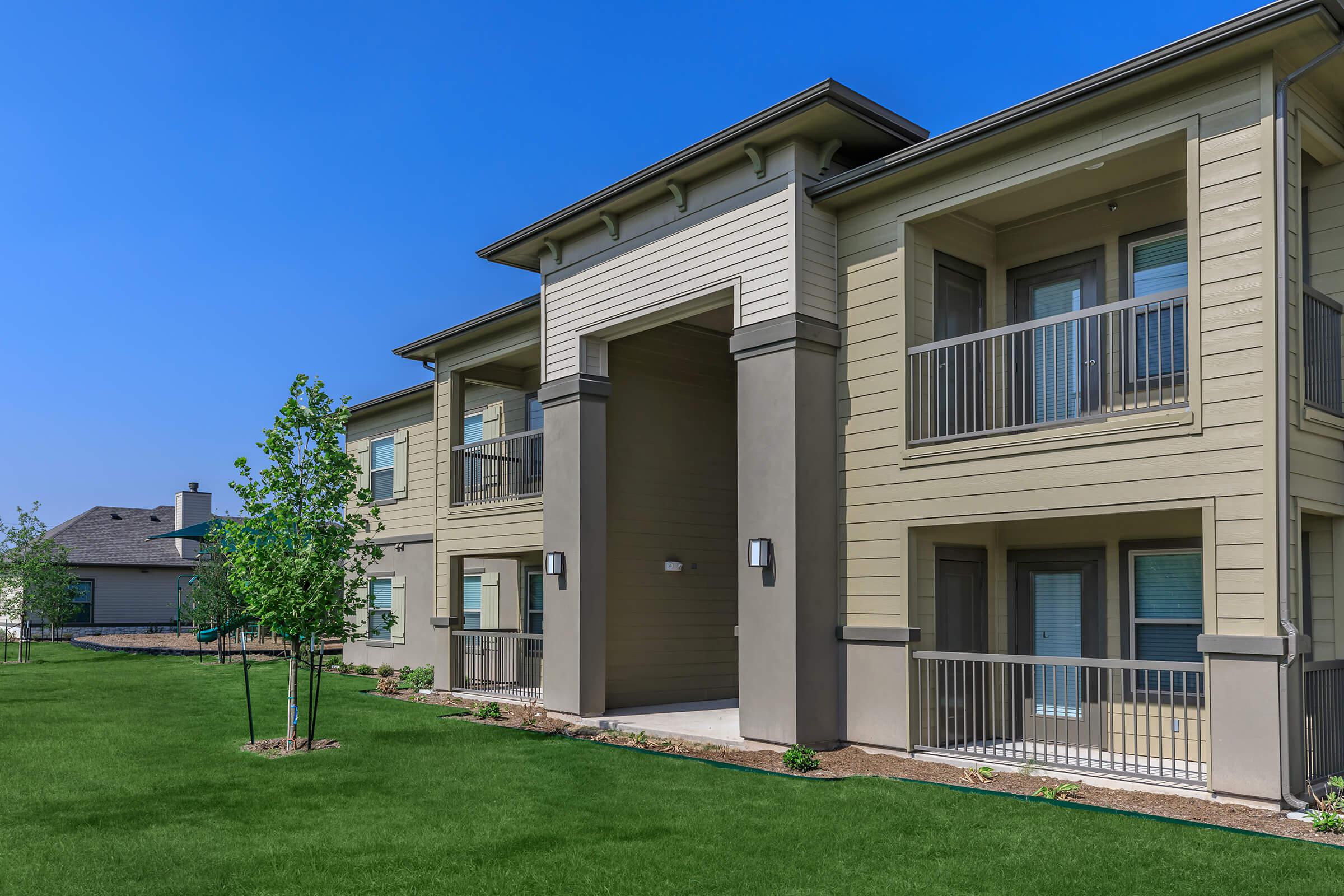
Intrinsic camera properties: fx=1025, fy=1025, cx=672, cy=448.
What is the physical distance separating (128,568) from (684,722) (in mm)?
35710

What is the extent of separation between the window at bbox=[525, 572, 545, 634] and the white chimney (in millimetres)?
27442

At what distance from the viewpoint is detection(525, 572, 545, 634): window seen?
19438mm

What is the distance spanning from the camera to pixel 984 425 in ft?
35.3

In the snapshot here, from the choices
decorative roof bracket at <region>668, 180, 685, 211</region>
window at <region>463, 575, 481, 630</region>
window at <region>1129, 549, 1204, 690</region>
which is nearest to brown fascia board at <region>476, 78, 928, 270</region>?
decorative roof bracket at <region>668, 180, 685, 211</region>

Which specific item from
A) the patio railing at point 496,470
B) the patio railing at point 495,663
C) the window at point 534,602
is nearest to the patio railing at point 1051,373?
the patio railing at point 496,470

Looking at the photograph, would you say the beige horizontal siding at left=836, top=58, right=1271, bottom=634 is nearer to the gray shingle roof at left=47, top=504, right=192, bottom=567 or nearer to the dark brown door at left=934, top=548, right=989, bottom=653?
the dark brown door at left=934, top=548, right=989, bottom=653

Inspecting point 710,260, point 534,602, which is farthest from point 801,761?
point 534,602

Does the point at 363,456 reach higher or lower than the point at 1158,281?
lower

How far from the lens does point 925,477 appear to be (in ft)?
34.6

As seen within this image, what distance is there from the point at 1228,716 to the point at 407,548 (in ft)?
56.0

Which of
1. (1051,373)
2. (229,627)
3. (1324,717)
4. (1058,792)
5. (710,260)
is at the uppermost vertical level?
(710,260)

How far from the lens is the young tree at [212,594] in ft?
85.9

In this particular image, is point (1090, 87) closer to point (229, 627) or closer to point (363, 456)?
point (229, 627)

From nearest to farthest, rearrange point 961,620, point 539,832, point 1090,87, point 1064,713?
1. point 539,832
2. point 1090,87
3. point 1064,713
4. point 961,620
